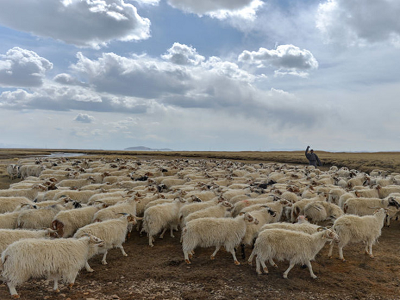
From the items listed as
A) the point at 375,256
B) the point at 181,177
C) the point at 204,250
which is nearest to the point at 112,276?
the point at 204,250

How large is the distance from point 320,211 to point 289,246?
394 cm

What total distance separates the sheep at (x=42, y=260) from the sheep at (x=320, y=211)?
783 cm

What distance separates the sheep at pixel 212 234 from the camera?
815cm

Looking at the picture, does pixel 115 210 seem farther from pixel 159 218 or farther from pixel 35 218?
pixel 35 218

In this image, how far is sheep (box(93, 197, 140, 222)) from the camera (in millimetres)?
9516

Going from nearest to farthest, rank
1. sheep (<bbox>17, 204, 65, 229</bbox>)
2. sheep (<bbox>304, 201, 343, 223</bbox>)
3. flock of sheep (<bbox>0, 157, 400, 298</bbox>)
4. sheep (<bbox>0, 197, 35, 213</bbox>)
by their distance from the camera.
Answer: flock of sheep (<bbox>0, 157, 400, 298</bbox>) → sheep (<bbox>17, 204, 65, 229</bbox>) → sheep (<bbox>304, 201, 343, 223</bbox>) → sheep (<bbox>0, 197, 35, 213</bbox>)

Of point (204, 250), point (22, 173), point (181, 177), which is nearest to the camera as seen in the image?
point (204, 250)

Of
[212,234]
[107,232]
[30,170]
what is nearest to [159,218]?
[107,232]

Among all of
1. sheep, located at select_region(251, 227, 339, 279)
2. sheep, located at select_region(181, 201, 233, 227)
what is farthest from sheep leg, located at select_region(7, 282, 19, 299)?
sheep, located at select_region(251, 227, 339, 279)

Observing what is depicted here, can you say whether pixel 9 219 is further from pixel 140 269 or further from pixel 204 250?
pixel 204 250

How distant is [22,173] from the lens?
24.7 meters

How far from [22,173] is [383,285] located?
2670 cm

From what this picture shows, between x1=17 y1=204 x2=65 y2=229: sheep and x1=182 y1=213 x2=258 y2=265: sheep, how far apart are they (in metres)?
4.67

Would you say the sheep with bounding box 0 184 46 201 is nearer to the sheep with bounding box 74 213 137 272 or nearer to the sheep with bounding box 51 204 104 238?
the sheep with bounding box 51 204 104 238
